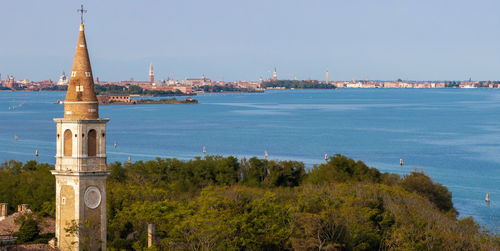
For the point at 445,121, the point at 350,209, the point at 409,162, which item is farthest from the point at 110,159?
the point at 445,121

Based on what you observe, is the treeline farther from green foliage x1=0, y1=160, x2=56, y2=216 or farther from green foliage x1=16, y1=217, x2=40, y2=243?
green foliage x1=16, y1=217, x2=40, y2=243

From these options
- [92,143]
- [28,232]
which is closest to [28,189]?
[28,232]

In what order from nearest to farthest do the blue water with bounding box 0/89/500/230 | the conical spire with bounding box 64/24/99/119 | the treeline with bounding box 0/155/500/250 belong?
1. the conical spire with bounding box 64/24/99/119
2. the treeline with bounding box 0/155/500/250
3. the blue water with bounding box 0/89/500/230

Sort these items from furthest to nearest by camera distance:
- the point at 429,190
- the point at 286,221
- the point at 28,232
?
the point at 429,190 < the point at 286,221 < the point at 28,232

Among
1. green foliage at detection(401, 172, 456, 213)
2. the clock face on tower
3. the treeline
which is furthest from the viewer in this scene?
green foliage at detection(401, 172, 456, 213)

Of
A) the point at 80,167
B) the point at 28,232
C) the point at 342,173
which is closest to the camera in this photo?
the point at 80,167

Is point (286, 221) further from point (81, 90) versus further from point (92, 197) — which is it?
point (81, 90)

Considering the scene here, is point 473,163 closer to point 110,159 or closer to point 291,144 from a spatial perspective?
point 291,144

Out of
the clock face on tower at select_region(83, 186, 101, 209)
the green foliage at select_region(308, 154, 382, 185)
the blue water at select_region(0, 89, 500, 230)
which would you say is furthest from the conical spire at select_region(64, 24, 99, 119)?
the blue water at select_region(0, 89, 500, 230)
